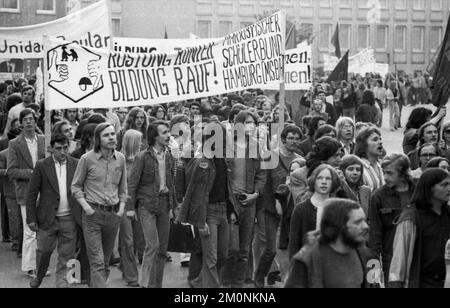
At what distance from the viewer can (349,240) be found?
5.74 m

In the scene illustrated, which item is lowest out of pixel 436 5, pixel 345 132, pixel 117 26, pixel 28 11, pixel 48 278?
pixel 48 278

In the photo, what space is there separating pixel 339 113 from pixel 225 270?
23.1 metres

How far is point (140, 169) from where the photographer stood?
10.3 m

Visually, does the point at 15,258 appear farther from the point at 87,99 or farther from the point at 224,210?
the point at 224,210

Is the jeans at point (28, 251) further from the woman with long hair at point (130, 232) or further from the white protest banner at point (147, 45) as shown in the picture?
the white protest banner at point (147, 45)

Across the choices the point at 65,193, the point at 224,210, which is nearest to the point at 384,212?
the point at 224,210

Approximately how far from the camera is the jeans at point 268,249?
1063 centimetres

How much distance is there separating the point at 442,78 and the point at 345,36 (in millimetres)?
74215

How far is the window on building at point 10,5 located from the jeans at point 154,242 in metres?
51.1

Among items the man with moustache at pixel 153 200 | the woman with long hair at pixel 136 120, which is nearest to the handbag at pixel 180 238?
the man with moustache at pixel 153 200

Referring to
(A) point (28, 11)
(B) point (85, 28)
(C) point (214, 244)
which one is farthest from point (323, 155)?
(A) point (28, 11)

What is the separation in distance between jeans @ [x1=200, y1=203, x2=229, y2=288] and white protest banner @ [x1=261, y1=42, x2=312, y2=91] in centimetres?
706

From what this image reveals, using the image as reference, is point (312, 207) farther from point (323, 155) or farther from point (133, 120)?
point (133, 120)

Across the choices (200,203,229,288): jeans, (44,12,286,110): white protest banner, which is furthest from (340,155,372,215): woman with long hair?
(44,12,286,110): white protest banner
